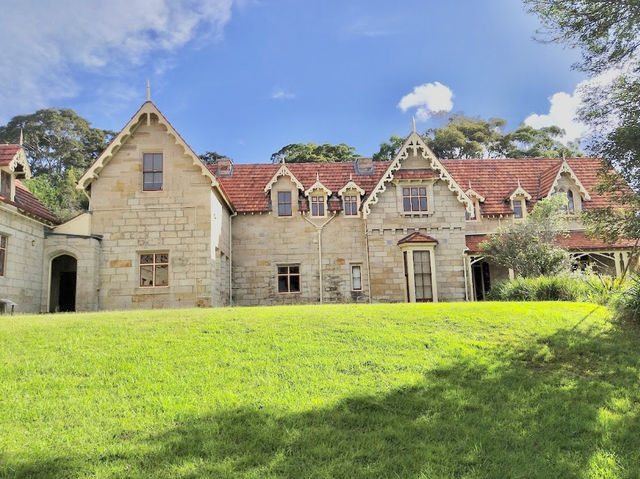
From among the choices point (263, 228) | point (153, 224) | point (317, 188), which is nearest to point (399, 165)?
point (317, 188)

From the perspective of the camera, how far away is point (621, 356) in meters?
10.4

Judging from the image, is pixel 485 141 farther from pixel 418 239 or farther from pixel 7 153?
pixel 7 153

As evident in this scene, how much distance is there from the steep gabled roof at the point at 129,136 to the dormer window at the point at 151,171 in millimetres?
1191

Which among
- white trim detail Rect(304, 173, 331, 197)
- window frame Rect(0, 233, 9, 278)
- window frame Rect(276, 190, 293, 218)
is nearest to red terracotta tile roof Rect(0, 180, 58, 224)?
window frame Rect(0, 233, 9, 278)

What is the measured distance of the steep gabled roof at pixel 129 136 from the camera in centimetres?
2173

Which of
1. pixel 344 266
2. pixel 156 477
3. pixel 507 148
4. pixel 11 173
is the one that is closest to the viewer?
pixel 156 477

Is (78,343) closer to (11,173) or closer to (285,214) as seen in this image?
(11,173)

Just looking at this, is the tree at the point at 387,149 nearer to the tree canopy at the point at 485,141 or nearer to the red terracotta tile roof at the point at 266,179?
the tree canopy at the point at 485,141

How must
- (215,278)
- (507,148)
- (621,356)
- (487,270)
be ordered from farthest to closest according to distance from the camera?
(507,148)
(487,270)
(215,278)
(621,356)

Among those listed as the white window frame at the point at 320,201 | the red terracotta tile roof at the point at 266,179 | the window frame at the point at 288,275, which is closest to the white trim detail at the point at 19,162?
the red terracotta tile roof at the point at 266,179

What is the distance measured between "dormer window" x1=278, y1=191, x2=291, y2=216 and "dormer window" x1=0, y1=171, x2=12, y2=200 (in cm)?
1279

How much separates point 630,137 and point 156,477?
11.6 metres

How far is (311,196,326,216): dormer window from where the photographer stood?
27.3 metres

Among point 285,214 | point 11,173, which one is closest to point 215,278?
point 285,214
